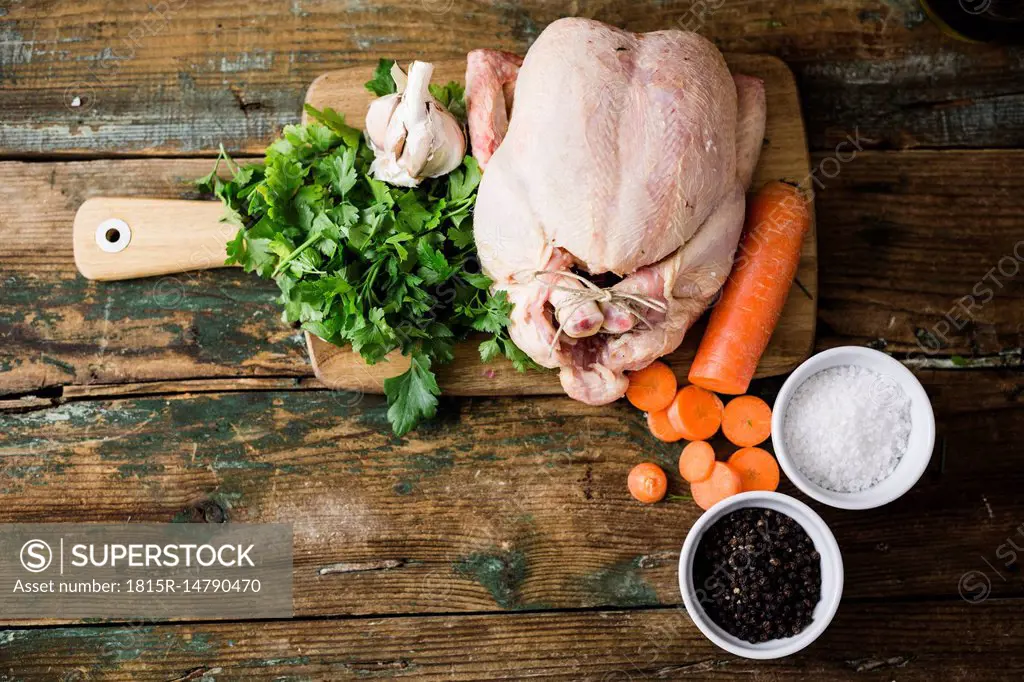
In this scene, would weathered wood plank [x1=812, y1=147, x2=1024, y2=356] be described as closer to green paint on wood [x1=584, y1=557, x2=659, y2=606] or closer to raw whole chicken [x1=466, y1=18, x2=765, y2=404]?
raw whole chicken [x1=466, y1=18, x2=765, y2=404]

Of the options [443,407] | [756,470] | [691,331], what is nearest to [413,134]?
[443,407]

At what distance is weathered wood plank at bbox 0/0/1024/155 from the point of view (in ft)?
7.36

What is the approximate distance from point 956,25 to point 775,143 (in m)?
0.69

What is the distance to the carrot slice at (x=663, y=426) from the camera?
2.10 meters

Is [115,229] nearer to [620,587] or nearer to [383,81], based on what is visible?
[383,81]

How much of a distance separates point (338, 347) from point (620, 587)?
3.45ft

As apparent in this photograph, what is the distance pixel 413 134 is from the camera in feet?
6.09

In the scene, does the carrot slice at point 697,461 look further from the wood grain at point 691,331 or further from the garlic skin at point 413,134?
the garlic skin at point 413,134

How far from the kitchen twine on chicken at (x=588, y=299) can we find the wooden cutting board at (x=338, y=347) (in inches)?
13.0

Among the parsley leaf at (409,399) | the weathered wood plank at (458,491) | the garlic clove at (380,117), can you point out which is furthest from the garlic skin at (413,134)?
the weathered wood plank at (458,491)

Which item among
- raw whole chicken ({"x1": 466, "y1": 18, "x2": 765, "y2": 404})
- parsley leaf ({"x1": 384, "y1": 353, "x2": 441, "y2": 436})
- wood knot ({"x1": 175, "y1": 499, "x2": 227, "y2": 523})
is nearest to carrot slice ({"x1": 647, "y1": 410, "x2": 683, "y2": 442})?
raw whole chicken ({"x1": 466, "y1": 18, "x2": 765, "y2": 404})

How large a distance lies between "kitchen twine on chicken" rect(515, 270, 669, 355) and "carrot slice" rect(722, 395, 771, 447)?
18.0 inches

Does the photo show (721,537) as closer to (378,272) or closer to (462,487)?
(462,487)

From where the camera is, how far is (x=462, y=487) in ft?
7.04
